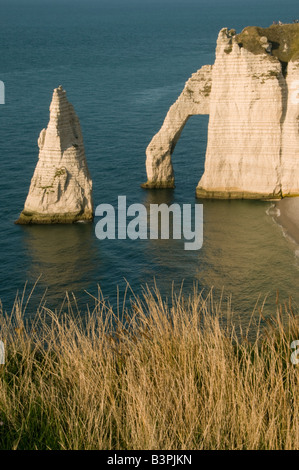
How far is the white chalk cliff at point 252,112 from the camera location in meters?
50.4

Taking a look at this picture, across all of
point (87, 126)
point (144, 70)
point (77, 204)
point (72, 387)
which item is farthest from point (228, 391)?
point (144, 70)

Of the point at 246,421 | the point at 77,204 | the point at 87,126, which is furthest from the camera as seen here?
the point at 87,126

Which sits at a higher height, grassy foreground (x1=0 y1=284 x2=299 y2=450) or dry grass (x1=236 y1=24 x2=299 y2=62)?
dry grass (x1=236 y1=24 x2=299 y2=62)

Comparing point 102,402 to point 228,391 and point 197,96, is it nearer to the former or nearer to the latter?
point 228,391

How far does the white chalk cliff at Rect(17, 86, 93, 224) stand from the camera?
47812mm

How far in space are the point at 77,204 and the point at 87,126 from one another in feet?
93.1

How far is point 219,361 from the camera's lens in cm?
1491

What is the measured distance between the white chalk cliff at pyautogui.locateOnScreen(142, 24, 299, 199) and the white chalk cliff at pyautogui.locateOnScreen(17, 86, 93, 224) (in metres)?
10.4

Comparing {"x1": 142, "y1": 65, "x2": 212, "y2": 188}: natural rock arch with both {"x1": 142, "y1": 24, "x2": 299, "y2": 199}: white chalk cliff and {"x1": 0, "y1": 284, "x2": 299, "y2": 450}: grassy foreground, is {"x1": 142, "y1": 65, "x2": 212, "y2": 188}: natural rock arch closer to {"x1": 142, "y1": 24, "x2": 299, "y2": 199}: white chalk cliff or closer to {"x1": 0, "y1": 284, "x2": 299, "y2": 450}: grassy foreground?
{"x1": 142, "y1": 24, "x2": 299, "y2": 199}: white chalk cliff

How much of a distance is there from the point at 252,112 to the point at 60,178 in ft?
50.5

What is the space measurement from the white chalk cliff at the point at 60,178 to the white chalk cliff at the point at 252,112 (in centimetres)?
1045

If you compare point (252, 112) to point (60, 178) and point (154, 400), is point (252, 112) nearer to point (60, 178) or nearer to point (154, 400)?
point (60, 178)

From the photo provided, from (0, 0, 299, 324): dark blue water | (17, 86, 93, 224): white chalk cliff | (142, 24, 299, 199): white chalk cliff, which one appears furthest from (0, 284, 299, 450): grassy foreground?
(142, 24, 299, 199): white chalk cliff

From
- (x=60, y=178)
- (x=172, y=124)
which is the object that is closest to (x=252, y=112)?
(x=172, y=124)
